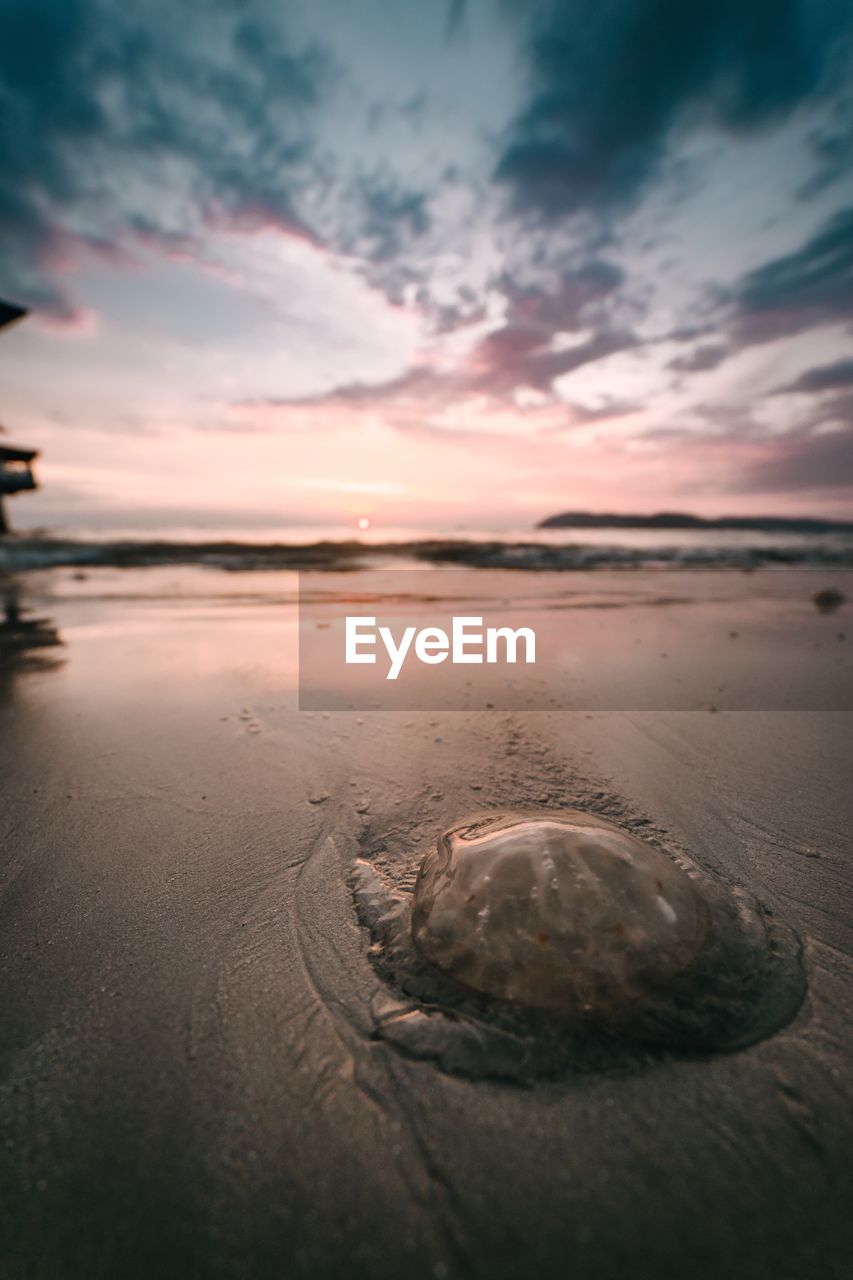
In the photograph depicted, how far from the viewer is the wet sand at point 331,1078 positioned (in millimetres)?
835

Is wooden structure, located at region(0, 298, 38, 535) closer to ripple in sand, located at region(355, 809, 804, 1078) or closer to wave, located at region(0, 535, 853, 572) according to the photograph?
wave, located at region(0, 535, 853, 572)

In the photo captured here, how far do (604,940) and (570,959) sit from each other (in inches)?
3.7

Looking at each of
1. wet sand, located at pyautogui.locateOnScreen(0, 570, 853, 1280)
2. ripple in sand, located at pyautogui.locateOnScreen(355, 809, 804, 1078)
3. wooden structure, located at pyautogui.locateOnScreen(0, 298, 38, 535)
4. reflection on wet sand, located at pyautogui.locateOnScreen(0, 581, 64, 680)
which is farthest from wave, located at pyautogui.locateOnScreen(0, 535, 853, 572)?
ripple in sand, located at pyautogui.locateOnScreen(355, 809, 804, 1078)

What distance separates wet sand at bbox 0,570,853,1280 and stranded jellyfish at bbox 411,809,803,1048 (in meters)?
0.08

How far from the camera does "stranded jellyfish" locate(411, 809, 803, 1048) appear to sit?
3.88 ft

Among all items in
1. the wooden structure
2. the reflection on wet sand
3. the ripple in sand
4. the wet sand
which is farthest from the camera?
the wooden structure

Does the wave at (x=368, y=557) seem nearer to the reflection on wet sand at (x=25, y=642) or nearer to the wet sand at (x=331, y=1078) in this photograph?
the reflection on wet sand at (x=25, y=642)

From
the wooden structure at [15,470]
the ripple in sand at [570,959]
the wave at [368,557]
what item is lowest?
the ripple in sand at [570,959]

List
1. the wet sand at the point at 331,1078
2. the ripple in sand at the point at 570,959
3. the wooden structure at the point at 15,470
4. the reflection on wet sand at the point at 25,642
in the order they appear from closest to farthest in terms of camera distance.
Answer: the wet sand at the point at 331,1078 < the ripple in sand at the point at 570,959 < the reflection on wet sand at the point at 25,642 < the wooden structure at the point at 15,470

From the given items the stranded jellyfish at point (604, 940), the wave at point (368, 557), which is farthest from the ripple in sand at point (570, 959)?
the wave at point (368, 557)

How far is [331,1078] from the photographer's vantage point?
1086 millimetres

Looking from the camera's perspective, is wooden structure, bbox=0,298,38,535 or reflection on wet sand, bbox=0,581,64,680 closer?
reflection on wet sand, bbox=0,581,64,680

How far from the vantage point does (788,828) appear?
6.57 ft

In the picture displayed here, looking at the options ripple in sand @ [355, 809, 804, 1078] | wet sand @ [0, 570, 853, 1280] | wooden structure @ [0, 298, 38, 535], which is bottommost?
wet sand @ [0, 570, 853, 1280]
